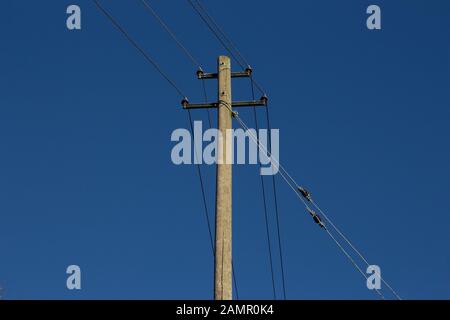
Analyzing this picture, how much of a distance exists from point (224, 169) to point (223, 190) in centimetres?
37

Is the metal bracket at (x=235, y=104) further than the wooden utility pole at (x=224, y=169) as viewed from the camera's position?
Yes

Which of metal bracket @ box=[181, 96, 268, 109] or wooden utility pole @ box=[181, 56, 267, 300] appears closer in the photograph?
wooden utility pole @ box=[181, 56, 267, 300]

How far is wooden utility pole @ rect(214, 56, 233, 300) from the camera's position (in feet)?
38.7

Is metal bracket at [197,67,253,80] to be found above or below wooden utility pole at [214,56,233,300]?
above

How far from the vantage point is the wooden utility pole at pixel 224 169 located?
11.8m

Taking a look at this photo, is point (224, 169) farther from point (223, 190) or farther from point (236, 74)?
point (236, 74)

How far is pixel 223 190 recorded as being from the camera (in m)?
12.6

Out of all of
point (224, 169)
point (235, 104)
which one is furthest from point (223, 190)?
point (235, 104)

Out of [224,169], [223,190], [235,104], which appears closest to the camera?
[223,190]

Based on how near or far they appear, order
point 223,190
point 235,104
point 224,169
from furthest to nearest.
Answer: point 235,104 → point 224,169 → point 223,190

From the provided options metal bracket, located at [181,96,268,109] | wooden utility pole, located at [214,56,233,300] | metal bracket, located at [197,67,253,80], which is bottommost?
wooden utility pole, located at [214,56,233,300]

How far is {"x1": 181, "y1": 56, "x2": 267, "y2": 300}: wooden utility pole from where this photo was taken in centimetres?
1183
